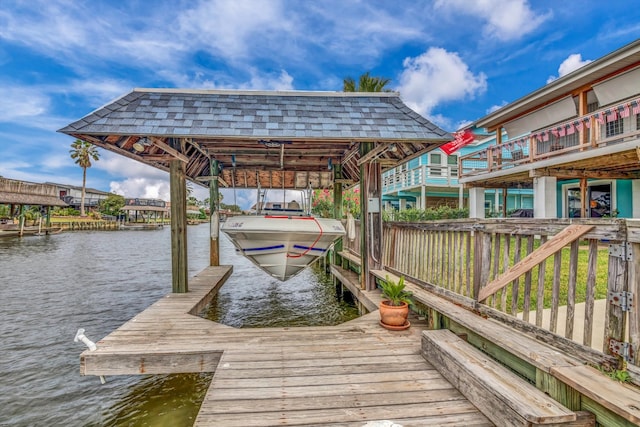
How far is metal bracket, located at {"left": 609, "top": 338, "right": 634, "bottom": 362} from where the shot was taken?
1.86 m

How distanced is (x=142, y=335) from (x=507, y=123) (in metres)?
16.7

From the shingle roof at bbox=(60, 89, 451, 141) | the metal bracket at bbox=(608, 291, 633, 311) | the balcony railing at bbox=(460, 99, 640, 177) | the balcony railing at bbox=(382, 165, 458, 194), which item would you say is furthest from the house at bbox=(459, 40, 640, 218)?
the metal bracket at bbox=(608, 291, 633, 311)

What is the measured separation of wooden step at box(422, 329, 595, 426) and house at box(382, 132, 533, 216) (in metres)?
16.3

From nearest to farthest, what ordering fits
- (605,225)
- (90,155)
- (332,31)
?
(605,225), (332,31), (90,155)

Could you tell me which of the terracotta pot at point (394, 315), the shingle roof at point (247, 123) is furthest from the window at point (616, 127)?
the terracotta pot at point (394, 315)

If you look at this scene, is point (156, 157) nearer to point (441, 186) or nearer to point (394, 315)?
point (394, 315)

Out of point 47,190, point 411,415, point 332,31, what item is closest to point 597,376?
point 411,415

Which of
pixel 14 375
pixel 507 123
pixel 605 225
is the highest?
pixel 507 123

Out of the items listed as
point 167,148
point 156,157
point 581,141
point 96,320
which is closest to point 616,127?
point 581,141

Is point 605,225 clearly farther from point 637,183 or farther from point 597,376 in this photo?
point 637,183

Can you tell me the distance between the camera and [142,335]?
3.73m

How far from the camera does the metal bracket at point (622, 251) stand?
1.92 m

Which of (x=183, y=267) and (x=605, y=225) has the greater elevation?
(x=605, y=225)

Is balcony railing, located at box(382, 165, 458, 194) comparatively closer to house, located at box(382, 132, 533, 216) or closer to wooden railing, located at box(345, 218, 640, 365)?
house, located at box(382, 132, 533, 216)
